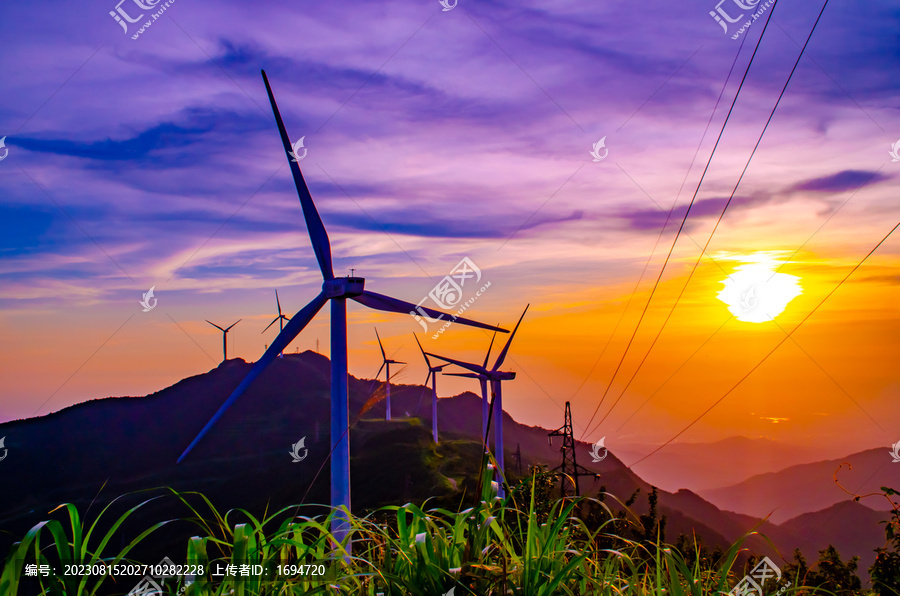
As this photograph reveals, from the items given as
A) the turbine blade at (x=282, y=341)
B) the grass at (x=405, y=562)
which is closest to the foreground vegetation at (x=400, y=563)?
the grass at (x=405, y=562)

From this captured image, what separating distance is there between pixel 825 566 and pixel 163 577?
62.1 feet

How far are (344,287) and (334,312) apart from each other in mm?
1181

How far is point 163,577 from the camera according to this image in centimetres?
617

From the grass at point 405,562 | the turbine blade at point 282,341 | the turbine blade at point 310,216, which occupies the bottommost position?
the grass at point 405,562

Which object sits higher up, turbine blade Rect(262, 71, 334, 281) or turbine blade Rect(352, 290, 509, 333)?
turbine blade Rect(262, 71, 334, 281)

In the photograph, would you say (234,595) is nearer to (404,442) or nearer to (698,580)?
(698,580)

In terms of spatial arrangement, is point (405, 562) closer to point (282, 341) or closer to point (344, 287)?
point (282, 341)

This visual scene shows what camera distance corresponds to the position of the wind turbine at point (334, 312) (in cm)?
2491

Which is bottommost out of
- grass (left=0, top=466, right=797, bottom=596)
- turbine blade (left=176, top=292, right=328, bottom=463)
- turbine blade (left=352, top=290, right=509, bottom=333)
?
grass (left=0, top=466, right=797, bottom=596)

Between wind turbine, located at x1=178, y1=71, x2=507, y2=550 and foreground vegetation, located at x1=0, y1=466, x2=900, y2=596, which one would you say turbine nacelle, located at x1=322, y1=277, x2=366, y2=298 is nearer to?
wind turbine, located at x1=178, y1=71, x2=507, y2=550

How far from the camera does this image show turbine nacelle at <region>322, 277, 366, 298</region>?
2834 centimetres

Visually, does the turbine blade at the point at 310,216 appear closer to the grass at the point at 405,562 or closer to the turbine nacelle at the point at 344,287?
the turbine nacelle at the point at 344,287

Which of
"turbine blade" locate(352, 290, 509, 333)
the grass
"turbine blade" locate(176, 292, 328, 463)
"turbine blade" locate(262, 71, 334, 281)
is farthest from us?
"turbine blade" locate(352, 290, 509, 333)

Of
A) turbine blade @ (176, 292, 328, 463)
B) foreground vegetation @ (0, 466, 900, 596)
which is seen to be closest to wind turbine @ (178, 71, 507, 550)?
turbine blade @ (176, 292, 328, 463)
